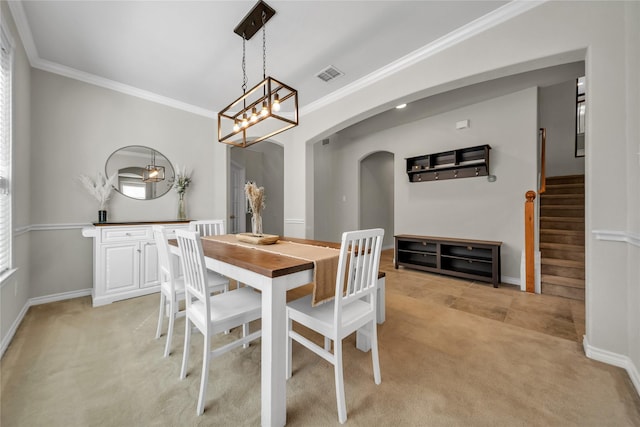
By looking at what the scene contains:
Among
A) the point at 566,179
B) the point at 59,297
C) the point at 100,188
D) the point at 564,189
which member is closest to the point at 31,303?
the point at 59,297

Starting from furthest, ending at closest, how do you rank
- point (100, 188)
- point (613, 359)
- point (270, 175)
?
point (270, 175)
point (100, 188)
point (613, 359)

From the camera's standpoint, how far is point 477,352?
192cm

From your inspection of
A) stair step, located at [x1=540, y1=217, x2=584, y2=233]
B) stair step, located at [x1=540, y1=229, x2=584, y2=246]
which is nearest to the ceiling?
stair step, located at [x1=540, y1=229, x2=584, y2=246]

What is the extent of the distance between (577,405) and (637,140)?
1666 mm

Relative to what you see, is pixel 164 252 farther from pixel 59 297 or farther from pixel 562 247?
pixel 562 247

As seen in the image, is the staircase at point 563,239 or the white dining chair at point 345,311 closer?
the white dining chair at point 345,311

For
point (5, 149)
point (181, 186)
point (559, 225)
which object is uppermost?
point (5, 149)

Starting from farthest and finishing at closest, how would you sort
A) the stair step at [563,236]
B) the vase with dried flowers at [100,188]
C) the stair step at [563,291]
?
the stair step at [563,236] < the vase with dried flowers at [100,188] < the stair step at [563,291]

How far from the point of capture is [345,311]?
1.55m

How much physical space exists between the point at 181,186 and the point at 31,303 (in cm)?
206

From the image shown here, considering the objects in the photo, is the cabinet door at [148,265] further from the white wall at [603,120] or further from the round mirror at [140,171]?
the white wall at [603,120]

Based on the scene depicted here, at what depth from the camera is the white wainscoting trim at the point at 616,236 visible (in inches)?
63.8

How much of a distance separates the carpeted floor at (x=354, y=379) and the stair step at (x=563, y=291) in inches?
27.2

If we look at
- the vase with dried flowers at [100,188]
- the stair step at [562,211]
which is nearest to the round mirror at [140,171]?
the vase with dried flowers at [100,188]
